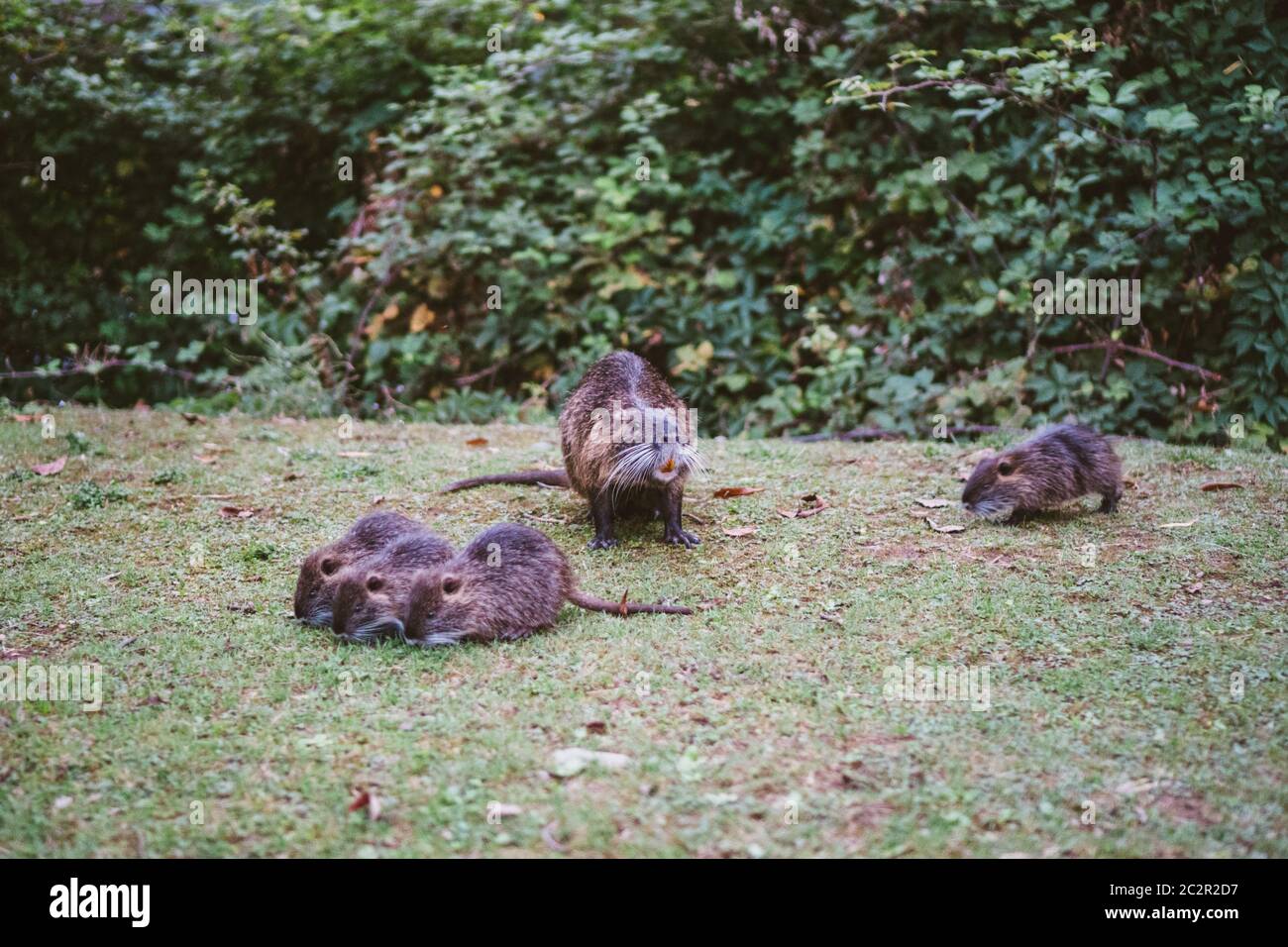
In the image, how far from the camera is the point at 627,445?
518 cm

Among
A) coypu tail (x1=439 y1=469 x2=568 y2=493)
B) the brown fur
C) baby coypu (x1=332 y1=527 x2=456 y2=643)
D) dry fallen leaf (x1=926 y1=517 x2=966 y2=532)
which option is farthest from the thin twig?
baby coypu (x1=332 y1=527 x2=456 y2=643)

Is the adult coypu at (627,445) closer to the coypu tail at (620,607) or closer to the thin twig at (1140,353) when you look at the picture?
the coypu tail at (620,607)

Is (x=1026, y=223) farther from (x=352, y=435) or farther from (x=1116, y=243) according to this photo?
(x=352, y=435)

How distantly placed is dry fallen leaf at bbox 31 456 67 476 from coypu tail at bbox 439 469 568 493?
234 centimetres

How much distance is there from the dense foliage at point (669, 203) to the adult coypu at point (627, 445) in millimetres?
3276

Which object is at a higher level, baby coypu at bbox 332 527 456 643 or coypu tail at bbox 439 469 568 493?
coypu tail at bbox 439 469 568 493

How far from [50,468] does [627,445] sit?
368 cm

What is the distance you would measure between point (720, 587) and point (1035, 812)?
2.00 metres

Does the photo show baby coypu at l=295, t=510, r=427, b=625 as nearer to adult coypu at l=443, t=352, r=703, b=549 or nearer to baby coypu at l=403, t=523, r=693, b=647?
baby coypu at l=403, t=523, r=693, b=647

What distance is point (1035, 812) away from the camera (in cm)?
303

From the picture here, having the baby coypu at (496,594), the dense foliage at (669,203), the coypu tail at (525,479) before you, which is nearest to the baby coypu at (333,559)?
the baby coypu at (496,594)

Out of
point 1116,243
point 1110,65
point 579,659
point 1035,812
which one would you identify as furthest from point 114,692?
point 1110,65

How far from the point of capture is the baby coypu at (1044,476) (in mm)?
5570

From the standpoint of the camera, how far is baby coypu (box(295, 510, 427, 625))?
4.45 meters
